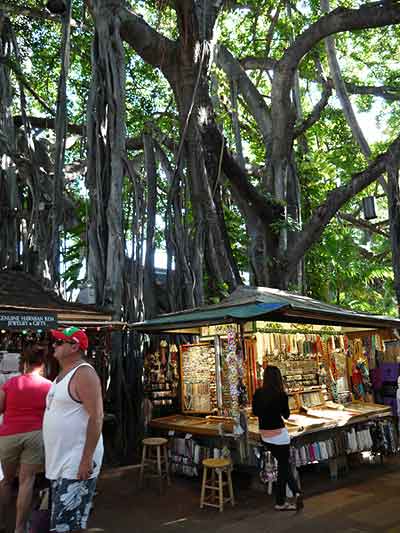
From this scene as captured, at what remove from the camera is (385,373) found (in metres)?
6.12

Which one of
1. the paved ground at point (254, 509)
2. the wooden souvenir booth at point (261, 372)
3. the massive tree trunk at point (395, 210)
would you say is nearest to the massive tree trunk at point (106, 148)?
the wooden souvenir booth at point (261, 372)

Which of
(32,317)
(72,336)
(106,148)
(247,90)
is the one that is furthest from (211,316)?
(247,90)

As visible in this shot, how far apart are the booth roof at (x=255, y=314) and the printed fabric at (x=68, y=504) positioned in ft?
6.81

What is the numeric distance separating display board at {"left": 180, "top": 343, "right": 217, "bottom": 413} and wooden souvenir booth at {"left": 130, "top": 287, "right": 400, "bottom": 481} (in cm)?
1

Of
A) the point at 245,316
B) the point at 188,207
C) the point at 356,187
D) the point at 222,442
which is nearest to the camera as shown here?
the point at 245,316

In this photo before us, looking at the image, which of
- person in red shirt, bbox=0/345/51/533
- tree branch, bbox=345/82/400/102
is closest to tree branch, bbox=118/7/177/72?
tree branch, bbox=345/82/400/102

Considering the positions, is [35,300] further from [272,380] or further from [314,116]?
[314,116]

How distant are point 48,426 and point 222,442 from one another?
8.03 ft

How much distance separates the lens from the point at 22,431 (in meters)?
2.85

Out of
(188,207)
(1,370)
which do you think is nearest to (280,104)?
(188,207)

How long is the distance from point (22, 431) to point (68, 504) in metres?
0.89

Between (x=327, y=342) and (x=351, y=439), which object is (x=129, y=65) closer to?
(x=327, y=342)

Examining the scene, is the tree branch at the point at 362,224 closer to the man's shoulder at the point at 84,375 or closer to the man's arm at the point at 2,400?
the man's arm at the point at 2,400

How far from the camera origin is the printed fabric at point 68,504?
207cm
